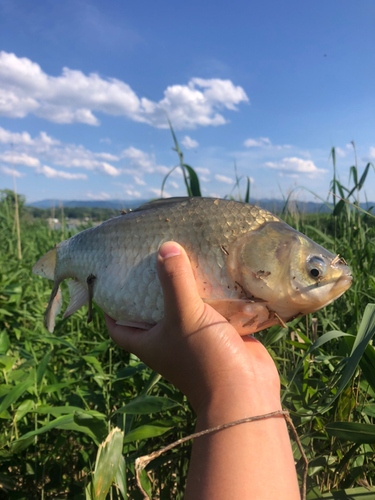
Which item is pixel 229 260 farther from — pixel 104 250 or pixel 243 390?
pixel 104 250

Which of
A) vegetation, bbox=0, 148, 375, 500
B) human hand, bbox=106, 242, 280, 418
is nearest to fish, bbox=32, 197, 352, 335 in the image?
human hand, bbox=106, 242, 280, 418

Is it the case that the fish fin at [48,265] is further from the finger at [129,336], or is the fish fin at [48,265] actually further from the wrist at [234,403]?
the wrist at [234,403]

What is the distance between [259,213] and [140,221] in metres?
0.60

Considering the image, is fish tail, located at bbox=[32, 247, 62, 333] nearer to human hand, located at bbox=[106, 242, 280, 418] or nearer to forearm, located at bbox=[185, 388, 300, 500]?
human hand, located at bbox=[106, 242, 280, 418]

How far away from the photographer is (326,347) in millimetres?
2186

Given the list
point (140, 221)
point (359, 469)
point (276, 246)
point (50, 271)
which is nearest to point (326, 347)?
point (359, 469)

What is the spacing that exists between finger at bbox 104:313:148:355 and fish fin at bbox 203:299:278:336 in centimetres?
41

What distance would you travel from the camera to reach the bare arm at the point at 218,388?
98cm

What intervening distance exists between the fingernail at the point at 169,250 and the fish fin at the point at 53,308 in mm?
1120

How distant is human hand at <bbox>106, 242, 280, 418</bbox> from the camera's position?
1.20m

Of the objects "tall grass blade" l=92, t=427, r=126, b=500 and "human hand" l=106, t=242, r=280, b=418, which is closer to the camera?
"tall grass blade" l=92, t=427, r=126, b=500

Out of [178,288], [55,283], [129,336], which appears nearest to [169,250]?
[178,288]

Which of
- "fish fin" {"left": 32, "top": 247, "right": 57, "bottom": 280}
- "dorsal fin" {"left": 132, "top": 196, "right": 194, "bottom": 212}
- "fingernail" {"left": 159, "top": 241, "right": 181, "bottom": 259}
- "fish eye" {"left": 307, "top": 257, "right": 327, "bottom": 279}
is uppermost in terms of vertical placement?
"dorsal fin" {"left": 132, "top": 196, "right": 194, "bottom": 212}

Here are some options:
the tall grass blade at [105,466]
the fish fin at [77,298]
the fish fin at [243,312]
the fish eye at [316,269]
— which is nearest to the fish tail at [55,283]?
the fish fin at [77,298]
